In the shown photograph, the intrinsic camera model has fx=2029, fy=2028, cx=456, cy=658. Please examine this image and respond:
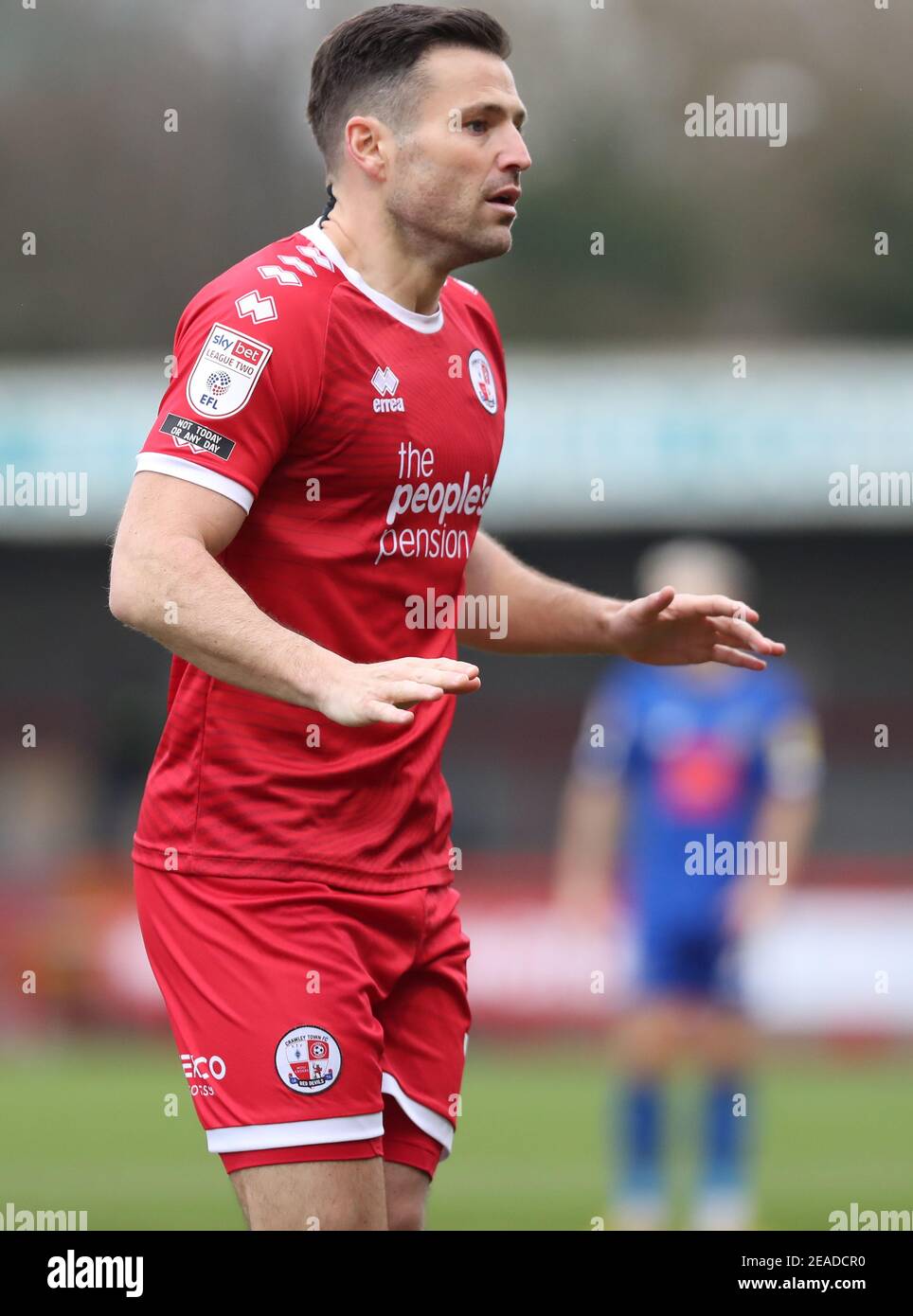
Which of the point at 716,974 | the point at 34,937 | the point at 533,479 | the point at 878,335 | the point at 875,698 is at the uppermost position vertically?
the point at 878,335

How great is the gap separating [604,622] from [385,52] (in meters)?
1.20

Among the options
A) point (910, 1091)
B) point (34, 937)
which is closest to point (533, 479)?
point (34, 937)

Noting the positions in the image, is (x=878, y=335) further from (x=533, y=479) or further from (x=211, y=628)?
(x=211, y=628)

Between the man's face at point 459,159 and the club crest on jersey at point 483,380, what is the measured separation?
0.28 m

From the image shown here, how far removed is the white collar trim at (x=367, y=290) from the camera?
373 centimetres

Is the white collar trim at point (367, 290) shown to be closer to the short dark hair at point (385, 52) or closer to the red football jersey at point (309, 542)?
the red football jersey at point (309, 542)

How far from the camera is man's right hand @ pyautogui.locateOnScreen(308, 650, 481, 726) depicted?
10.2 ft

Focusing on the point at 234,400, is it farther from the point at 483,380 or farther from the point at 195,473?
the point at 483,380

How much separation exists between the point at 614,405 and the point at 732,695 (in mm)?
11458

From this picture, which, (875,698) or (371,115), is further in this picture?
(875,698)

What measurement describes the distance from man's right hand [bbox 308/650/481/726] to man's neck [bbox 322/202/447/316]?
2.96ft

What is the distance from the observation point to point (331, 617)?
11.9ft

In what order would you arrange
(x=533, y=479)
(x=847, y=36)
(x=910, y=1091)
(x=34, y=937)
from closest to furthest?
(x=910, y=1091) → (x=34, y=937) → (x=533, y=479) → (x=847, y=36)
